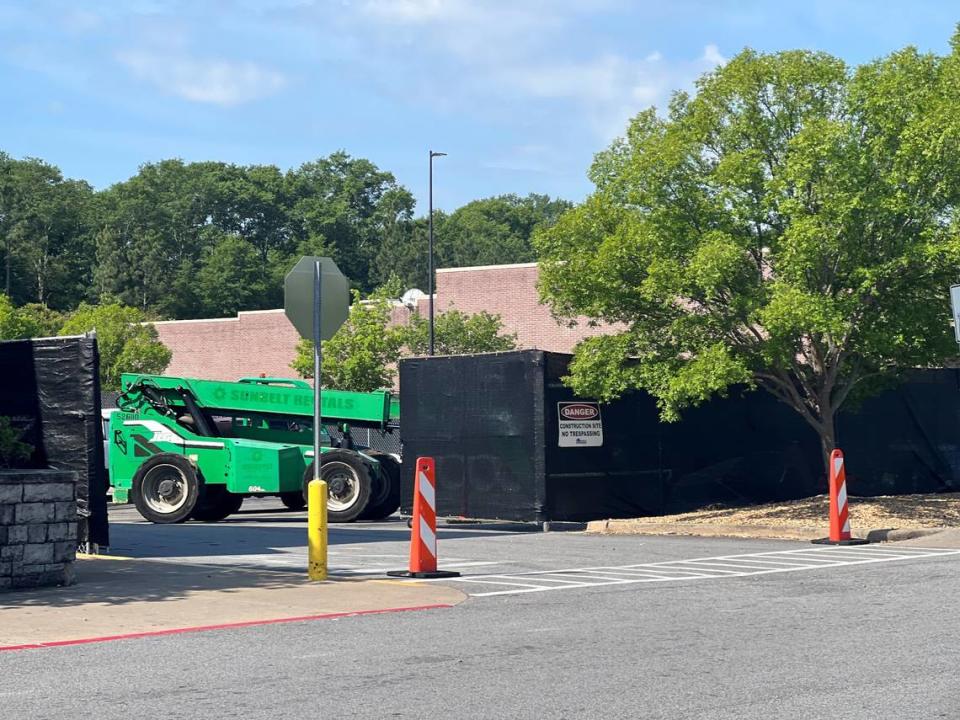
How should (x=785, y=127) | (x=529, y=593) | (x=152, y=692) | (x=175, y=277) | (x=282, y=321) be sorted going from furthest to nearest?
(x=175, y=277), (x=282, y=321), (x=785, y=127), (x=529, y=593), (x=152, y=692)

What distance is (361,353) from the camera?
4928cm

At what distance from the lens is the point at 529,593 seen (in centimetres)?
1233

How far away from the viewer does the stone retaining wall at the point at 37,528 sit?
39.8 feet

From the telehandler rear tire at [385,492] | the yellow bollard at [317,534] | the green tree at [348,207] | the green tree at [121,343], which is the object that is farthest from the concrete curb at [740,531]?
the green tree at [348,207]

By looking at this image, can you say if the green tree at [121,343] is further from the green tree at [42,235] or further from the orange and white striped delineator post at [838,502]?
the orange and white striped delineator post at [838,502]

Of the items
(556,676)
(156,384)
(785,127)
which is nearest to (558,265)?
(785,127)

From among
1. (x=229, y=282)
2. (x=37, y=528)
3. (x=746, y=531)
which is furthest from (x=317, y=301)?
(x=229, y=282)

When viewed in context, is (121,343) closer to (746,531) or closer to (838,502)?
(746,531)

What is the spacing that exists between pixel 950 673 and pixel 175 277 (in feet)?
340

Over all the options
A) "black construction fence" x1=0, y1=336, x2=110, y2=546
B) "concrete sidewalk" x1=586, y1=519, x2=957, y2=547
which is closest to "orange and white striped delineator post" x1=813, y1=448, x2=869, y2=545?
"concrete sidewalk" x1=586, y1=519, x2=957, y2=547

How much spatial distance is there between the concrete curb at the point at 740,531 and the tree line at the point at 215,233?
76958 millimetres

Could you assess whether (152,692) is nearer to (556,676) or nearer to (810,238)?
(556,676)

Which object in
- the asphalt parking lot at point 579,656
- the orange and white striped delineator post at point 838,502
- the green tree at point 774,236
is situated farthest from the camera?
the green tree at point 774,236

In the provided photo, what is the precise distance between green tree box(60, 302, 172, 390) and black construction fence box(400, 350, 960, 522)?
40708 mm
